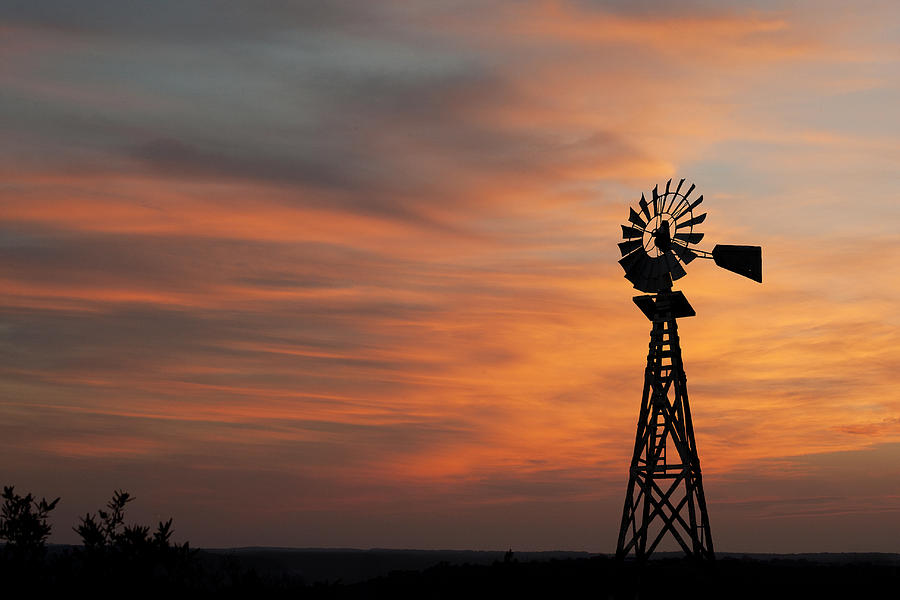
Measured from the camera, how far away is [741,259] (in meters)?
36.3

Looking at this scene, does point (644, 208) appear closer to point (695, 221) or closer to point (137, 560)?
point (695, 221)

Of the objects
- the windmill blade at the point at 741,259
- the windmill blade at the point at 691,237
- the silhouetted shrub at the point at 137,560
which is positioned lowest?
the silhouetted shrub at the point at 137,560

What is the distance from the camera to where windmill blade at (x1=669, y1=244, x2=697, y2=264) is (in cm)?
3678

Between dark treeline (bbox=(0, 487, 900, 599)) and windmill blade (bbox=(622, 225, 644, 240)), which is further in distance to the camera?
windmill blade (bbox=(622, 225, 644, 240))

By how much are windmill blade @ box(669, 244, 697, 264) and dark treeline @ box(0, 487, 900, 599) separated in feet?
34.4

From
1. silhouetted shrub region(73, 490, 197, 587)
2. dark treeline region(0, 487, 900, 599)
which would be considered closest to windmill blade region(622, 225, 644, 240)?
dark treeline region(0, 487, 900, 599)

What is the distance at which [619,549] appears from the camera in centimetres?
3703

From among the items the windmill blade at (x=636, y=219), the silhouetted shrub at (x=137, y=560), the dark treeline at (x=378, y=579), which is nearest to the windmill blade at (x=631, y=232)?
the windmill blade at (x=636, y=219)

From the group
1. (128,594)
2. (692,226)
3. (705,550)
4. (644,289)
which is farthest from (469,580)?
(128,594)

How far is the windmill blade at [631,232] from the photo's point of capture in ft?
124

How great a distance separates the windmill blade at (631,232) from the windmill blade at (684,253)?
1497 mm

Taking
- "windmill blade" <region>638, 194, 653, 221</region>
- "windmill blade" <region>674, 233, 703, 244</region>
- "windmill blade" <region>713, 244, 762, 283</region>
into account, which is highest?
"windmill blade" <region>638, 194, 653, 221</region>

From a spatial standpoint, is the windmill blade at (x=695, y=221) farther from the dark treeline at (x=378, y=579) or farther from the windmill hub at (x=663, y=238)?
the dark treeline at (x=378, y=579)

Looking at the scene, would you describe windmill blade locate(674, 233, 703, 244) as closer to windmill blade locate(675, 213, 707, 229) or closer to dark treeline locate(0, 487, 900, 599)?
windmill blade locate(675, 213, 707, 229)
